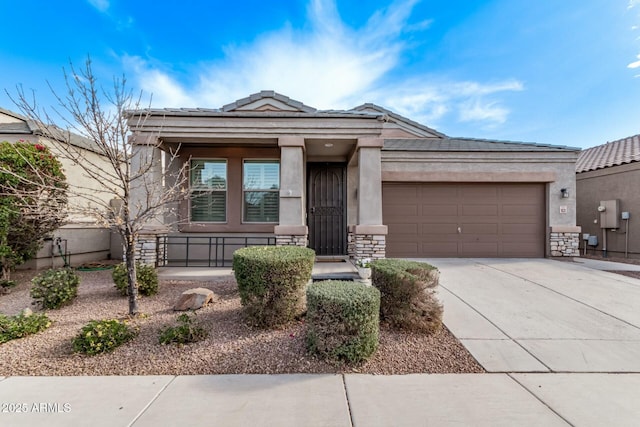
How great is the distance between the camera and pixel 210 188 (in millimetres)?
8258

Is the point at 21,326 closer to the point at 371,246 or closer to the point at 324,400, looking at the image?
the point at 324,400

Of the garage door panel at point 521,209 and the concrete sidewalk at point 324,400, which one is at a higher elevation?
the garage door panel at point 521,209

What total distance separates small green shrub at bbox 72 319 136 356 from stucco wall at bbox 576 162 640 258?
14.1 m

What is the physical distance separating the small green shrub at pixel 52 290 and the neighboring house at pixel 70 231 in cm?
262

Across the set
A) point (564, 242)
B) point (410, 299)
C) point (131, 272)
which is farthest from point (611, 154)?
point (131, 272)

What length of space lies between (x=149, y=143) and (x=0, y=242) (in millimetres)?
3460

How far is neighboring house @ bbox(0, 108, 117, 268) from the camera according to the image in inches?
290

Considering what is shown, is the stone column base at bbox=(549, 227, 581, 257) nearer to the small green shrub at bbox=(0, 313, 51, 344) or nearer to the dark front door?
the dark front door

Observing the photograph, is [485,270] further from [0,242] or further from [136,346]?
[0,242]

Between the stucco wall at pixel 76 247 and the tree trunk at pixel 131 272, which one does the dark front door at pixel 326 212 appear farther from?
the stucco wall at pixel 76 247

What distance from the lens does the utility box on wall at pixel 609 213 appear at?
9703 mm

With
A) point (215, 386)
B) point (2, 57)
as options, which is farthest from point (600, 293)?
point (2, 57)

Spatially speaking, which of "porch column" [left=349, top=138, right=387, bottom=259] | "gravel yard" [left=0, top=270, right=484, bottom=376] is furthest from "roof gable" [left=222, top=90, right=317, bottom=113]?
"gravel yard" [left=0, top=270, right=484, bottom=376]

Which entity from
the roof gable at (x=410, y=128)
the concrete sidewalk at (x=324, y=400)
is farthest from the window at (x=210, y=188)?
the roof gable at (x=410, y=128)
